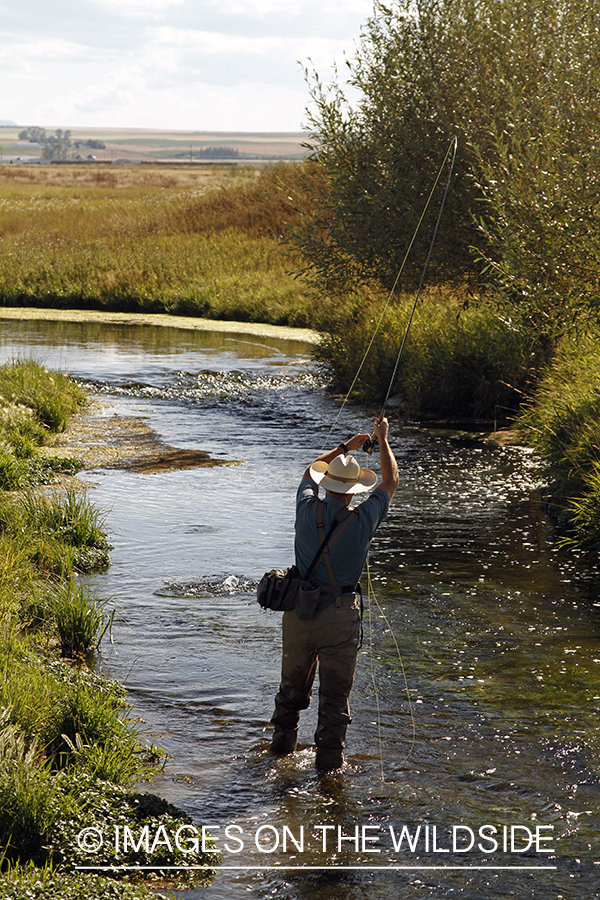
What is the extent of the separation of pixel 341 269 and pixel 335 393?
260cm

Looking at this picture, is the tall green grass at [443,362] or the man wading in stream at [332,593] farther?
the tall green grass at [443,362]

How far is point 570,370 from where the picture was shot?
14445 mm

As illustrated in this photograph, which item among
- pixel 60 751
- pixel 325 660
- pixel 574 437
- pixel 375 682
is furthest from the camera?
pixel 574 437

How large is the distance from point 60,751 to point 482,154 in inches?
557

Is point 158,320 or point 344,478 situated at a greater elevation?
point 344,478

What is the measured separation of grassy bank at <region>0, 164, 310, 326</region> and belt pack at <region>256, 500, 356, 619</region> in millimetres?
23288

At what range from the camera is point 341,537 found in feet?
17.9

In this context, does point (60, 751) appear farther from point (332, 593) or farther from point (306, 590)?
point (332, 593)

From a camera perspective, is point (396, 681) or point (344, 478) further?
point (396, 681)

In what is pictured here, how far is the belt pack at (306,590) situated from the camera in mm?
5484

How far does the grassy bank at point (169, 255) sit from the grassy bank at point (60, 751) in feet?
70.8

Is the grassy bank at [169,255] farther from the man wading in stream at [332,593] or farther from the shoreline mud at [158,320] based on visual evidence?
the man wading in stream at [332,593]

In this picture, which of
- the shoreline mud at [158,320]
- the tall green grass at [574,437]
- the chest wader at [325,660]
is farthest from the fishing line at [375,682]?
the shoreline mud at [158,320]

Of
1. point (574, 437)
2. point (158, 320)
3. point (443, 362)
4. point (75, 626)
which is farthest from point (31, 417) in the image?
point (158, 320)
